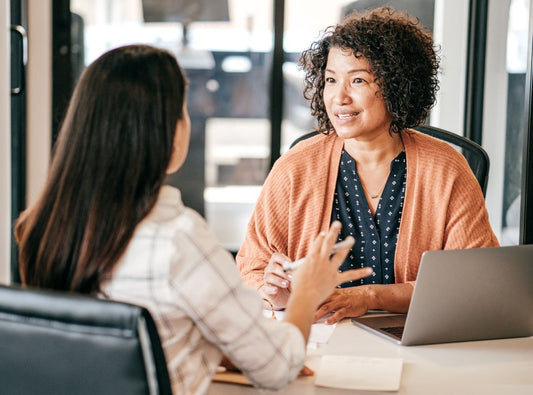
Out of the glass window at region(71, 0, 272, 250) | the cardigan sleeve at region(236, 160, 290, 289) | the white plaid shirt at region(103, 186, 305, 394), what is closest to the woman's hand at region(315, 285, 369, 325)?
the cardigan sleeve at region(236, 160, 290, 289)

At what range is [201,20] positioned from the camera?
173 inches

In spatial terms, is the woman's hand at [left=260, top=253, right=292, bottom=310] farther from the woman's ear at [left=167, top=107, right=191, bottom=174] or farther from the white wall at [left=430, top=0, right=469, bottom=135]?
the white wall at [left=430, top=0, right=469, bottom=135]

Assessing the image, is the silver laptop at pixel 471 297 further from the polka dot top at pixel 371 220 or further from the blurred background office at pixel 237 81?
the blurred background office at pixel 237 81

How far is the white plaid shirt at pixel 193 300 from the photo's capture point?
3.11ft

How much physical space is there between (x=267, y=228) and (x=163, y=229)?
861 mm

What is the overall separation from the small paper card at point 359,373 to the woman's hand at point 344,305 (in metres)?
0.25

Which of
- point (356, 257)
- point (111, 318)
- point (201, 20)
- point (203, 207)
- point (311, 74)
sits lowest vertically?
point (203, 207)

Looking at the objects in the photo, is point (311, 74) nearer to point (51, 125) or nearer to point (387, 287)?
point (387, 287)

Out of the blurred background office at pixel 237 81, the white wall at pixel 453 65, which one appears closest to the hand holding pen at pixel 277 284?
the blurred background office at pixel 237 81

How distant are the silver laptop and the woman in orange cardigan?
12.0 inches

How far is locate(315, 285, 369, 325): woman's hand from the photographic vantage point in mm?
1558

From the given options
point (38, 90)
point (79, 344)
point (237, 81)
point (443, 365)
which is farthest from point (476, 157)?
point (237, 81)

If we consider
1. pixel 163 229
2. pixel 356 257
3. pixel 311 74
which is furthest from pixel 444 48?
pixel 163 229

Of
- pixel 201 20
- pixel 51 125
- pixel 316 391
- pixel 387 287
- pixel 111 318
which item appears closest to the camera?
pixel 111 318
